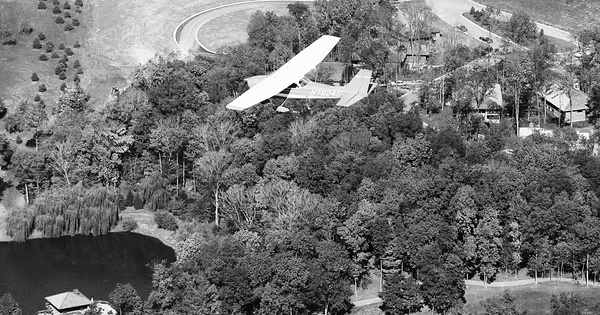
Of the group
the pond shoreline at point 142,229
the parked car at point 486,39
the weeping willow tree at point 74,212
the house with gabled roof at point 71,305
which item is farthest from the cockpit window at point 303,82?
the parked car at point 486,39

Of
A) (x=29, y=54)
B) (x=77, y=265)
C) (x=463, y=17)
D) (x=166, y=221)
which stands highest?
(x=29, y=54)

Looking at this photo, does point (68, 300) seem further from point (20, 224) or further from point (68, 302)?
point (20, 224)

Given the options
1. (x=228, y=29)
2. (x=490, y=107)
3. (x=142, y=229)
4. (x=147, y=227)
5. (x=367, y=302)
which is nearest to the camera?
(x=367, y=302)

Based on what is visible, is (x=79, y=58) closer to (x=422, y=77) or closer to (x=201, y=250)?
(x=422, y=77)

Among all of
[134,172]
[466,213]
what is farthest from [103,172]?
[466,213]

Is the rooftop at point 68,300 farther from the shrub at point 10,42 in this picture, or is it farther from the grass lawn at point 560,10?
the grass lawn at point 560,10

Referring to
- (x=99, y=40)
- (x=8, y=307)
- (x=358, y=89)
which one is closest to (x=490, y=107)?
(x=358, y=89)
